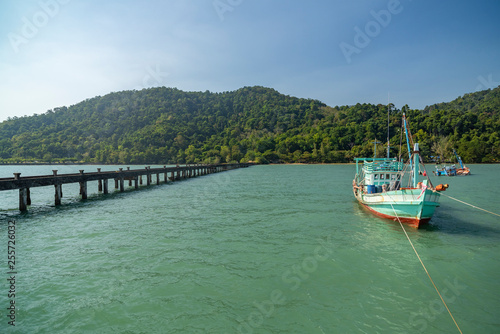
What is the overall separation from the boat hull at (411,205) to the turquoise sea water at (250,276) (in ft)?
2.61

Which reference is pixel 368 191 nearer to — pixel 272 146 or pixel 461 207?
pixel 461 207

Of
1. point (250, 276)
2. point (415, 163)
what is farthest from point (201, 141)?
point (250, 276)

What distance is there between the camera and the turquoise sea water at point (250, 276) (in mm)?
7238

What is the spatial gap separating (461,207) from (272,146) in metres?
159

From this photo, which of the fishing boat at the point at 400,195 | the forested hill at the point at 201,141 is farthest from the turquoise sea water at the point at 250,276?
the forested hill at the point at 201,141

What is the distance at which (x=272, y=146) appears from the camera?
182 m

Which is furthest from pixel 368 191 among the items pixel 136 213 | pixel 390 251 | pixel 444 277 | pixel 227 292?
pixel 136 213

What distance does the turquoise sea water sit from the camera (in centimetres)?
724

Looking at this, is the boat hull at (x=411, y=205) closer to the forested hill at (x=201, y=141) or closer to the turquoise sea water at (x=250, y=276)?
the turquoise sea water at (x=250, y=276)

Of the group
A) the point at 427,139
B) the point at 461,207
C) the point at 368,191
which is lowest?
the point at 461,207

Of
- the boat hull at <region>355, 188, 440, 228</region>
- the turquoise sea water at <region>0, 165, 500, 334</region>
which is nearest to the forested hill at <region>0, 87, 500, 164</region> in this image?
the boat hull at <region>355, 188, 440, 228</region>

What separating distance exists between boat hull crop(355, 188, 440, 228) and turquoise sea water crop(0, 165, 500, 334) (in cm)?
80

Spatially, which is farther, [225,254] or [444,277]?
[225,254]

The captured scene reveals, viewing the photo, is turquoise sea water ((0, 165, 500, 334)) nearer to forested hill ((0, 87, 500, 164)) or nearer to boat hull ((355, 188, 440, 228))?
boat hull ((355, 188, 440, 228))
